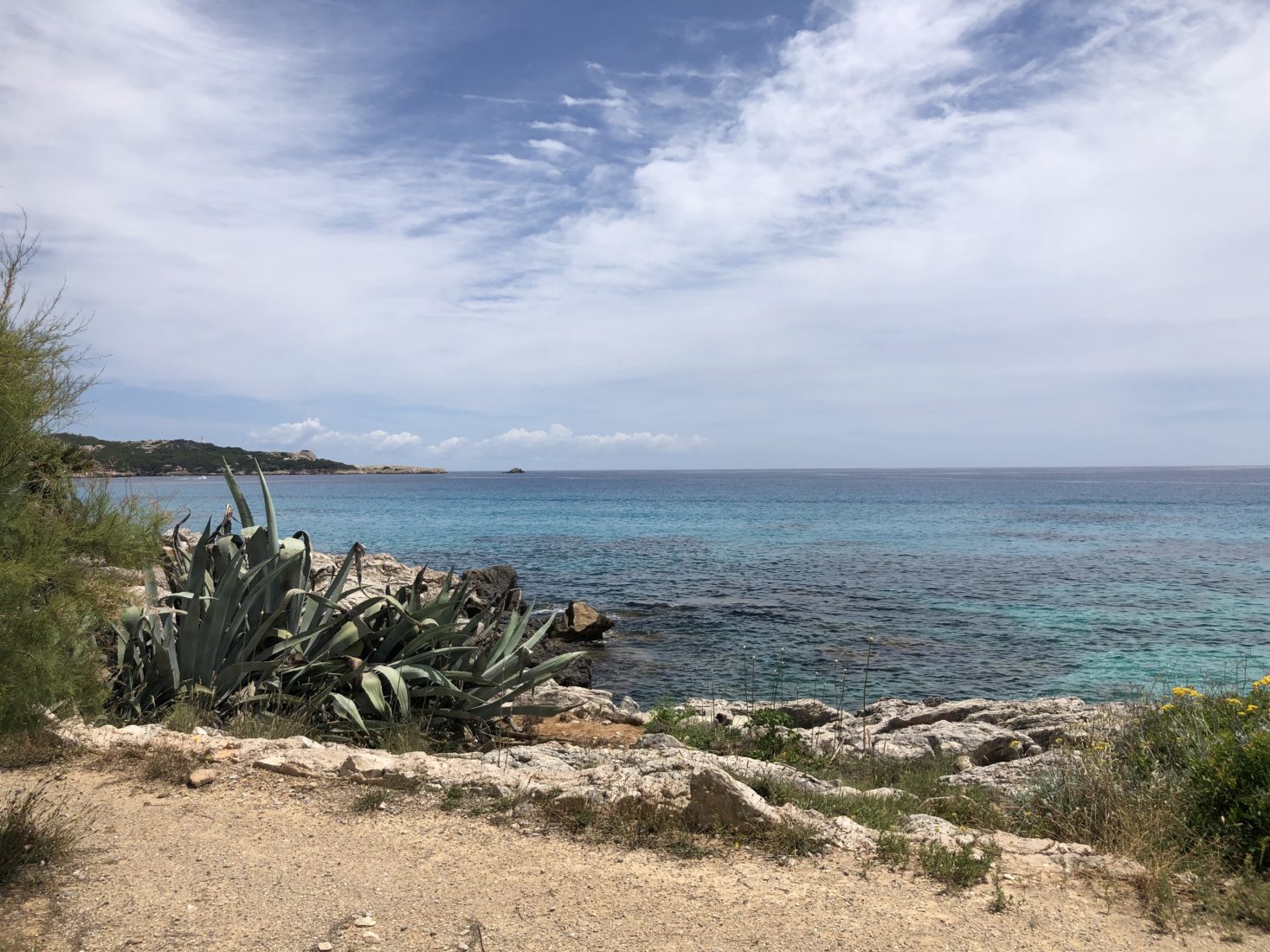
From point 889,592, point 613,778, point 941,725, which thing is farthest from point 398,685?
point 889,592

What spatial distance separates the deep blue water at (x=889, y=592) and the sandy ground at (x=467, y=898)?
3.13 m

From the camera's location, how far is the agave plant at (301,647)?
6.93 m

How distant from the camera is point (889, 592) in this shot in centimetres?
2723

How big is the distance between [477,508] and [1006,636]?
66652mm

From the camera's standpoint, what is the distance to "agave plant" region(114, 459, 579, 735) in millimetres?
6930

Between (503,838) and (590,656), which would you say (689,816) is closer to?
(503,838)

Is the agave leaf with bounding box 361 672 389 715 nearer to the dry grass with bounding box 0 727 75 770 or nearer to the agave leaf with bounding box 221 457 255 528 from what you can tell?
the dry grass with bounding box 0 727 75 770

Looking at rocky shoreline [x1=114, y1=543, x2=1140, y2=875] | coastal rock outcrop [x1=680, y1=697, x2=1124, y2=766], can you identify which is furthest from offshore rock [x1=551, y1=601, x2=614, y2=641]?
rocky shoreline [x1=114, y1=543, x2=1140, y2=875]

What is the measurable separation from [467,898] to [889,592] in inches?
985

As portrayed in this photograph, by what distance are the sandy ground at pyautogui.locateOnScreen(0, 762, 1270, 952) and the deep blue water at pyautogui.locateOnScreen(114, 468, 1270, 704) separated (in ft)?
10.3

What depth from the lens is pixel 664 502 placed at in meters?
92.4

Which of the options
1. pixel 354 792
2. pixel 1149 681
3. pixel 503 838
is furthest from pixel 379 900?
pixel 1149 681

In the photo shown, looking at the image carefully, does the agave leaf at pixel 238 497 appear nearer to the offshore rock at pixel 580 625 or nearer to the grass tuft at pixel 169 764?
the grass tuft at pixel 169 764

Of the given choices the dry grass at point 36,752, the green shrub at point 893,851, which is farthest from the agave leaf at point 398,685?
the green shrub at point 893,851
